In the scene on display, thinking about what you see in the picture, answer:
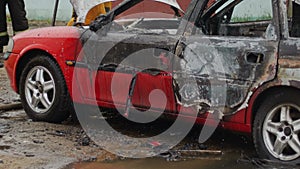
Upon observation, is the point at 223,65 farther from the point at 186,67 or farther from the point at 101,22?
the point at 101,22

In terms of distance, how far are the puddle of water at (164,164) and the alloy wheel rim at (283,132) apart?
0.87 ft

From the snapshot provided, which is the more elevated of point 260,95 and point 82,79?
point 82,79

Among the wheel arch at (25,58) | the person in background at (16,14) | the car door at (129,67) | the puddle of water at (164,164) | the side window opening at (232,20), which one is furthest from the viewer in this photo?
the person in background at (16,14)

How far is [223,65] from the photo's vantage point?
5.08m

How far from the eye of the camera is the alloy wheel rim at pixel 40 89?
6391mm

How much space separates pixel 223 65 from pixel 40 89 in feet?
7.43

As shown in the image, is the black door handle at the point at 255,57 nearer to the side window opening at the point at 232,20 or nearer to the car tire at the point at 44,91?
the side window opening at the point at 232,20

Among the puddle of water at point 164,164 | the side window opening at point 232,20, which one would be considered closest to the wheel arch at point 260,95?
the puddle of water at point 164,164

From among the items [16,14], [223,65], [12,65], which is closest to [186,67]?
[223,65]

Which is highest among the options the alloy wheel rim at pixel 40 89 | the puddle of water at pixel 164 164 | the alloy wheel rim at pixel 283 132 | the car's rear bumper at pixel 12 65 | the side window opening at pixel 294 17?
the side window opening at pixel 294 17

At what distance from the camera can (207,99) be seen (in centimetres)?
521

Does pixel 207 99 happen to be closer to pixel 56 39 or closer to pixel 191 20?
pixel 191 20

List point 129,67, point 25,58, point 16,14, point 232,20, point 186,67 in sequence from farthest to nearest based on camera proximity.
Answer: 1. point 16,14
2. point 25,58
3. point 232,20
4. point 129,67
5. point 186,67

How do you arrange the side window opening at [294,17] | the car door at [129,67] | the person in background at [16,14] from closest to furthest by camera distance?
1. the side window opening at [294,17]
2. the car door at [129,67]
3. the person in background at [16,14]
